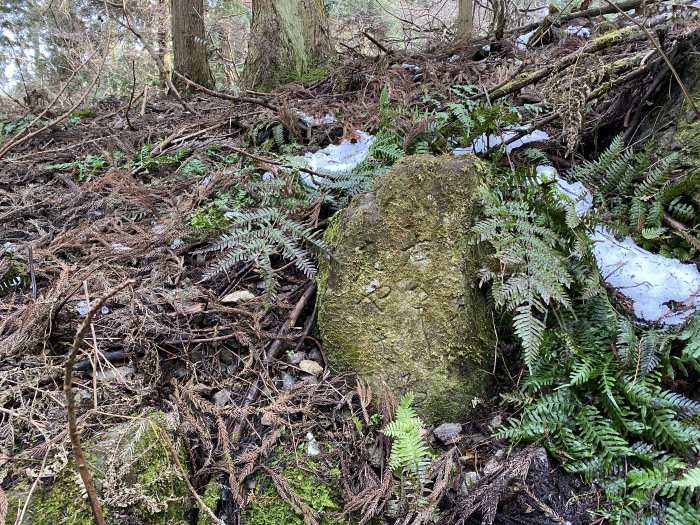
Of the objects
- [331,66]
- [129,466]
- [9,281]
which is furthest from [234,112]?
[129,466]

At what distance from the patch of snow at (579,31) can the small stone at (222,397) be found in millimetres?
4424

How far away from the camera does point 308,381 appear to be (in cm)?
206

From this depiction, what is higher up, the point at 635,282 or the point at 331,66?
the point at 331,66

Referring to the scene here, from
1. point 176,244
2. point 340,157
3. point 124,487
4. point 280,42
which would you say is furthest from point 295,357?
point 280,42

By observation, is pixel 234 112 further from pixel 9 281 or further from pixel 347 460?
pixel 347 460

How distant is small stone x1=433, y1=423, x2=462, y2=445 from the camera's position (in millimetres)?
1852

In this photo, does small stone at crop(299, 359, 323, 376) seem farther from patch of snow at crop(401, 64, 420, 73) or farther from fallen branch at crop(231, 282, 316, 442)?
patch of snow at crop(401, 64, 420, 73)

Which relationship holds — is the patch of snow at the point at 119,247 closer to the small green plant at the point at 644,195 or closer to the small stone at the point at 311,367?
the small stone at the point at 311,367

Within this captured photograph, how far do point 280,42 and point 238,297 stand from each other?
364cm

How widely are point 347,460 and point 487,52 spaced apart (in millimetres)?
4169

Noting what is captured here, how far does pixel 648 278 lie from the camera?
2.09m

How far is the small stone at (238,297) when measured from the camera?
7.62 feet

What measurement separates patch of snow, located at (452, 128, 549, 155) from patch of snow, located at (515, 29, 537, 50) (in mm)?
2025

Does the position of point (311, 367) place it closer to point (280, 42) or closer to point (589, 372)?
point (589, 372)
